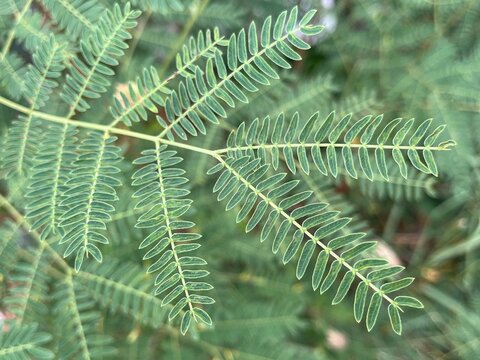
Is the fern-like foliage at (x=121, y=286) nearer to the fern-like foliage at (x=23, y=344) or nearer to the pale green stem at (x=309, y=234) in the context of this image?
the fern-like foliage at (x=23, y=344)

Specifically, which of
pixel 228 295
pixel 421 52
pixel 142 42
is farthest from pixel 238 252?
pixel 421 52

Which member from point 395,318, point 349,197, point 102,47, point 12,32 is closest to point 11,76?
point 12,32

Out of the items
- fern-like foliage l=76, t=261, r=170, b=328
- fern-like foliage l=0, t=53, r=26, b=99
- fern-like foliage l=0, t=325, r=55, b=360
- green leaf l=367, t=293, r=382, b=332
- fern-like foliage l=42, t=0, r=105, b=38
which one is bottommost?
fern-like foliage l=0, t=325, r=55, b=360

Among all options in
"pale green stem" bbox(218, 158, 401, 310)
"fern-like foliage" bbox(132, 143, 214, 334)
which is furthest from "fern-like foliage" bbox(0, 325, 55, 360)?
"pale green stem" bbox(218, 158, 401, 310)

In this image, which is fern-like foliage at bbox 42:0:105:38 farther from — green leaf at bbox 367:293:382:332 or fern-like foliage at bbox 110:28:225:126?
green leaf at bbox 367:293:382:332

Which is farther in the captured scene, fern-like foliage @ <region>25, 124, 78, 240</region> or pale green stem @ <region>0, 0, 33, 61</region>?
pale green stem @ <region>0, 0, 33, 61</region>

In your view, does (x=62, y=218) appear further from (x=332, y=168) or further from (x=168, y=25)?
(x=168, y=25)

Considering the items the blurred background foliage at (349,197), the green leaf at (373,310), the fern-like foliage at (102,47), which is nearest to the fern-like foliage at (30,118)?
the fern-like foliage at (102,47)
